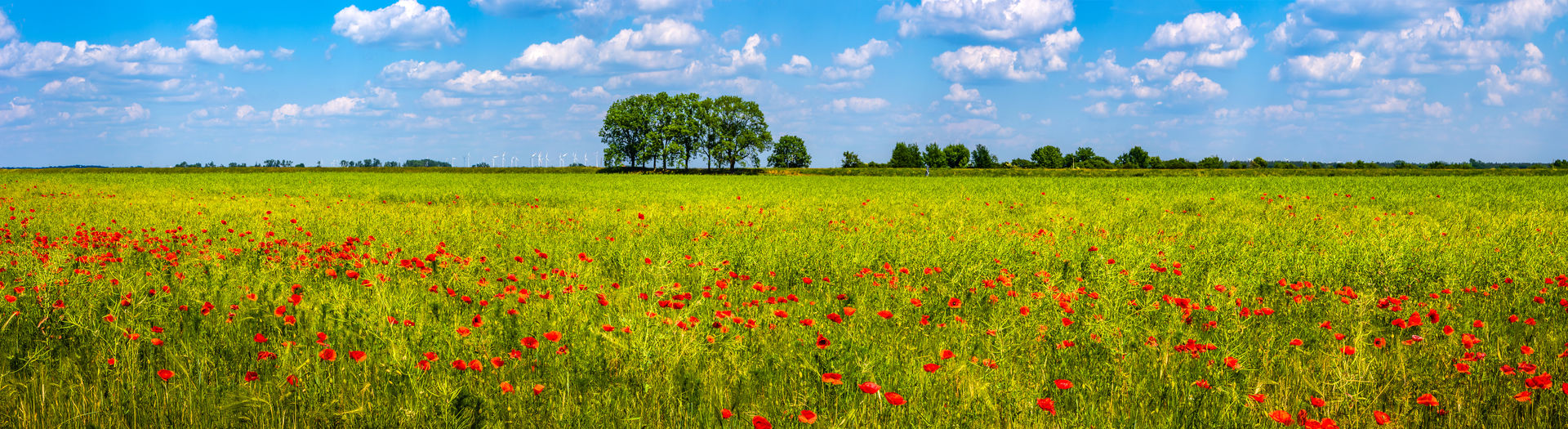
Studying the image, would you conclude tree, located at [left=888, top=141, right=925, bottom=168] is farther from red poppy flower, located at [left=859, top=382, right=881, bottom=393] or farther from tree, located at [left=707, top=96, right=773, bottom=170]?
red poppy flower, located at [left=859, top=382, right=881, bottom=393]

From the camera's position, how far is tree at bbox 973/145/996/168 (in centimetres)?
13725

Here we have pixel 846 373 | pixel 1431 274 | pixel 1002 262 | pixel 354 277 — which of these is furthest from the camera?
pixel 1002 262

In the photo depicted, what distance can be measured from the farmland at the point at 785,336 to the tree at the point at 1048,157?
15008cm

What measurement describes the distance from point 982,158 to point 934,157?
29.9ft

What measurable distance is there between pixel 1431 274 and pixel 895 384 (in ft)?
21.2

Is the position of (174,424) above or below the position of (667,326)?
below

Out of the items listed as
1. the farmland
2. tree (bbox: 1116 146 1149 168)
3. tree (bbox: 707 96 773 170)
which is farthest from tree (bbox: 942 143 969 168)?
the farmland

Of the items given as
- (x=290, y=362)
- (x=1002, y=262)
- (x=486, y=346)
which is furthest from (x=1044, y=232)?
(x=290, y=362)

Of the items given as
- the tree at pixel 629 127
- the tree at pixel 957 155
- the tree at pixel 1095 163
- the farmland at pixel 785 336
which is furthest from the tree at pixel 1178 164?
the farmland at pixel 785 336

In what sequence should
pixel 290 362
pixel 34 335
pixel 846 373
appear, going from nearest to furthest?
1. pixel 846 373
2. pixel 290 362
3. pixel 34 335

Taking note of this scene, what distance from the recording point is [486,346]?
14.5 feet

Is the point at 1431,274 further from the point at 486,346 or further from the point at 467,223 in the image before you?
the point at 467,223

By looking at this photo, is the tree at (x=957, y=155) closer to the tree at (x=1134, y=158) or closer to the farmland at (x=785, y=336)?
the tree at (x=1134, y=158)

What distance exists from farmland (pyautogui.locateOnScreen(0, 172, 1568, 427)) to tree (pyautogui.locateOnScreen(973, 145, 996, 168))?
13148 cm
